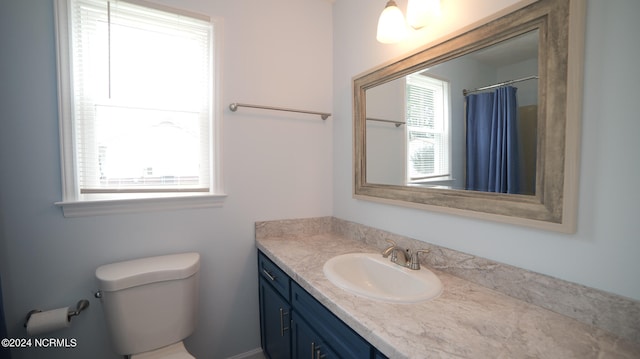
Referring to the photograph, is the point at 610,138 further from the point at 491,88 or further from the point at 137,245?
the point at 137,245

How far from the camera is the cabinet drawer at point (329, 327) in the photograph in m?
0.84

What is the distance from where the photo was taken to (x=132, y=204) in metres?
1.42

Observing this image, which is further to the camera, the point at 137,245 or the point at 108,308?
the point at 137,245

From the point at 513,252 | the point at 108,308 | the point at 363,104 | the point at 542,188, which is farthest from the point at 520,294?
the point at 108,308

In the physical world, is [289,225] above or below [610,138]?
below

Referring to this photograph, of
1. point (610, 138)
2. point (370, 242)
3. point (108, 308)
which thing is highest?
point (610, 138)

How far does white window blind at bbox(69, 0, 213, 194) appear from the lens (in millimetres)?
1336

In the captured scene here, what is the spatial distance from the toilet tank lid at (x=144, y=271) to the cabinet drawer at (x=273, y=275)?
1.25ft

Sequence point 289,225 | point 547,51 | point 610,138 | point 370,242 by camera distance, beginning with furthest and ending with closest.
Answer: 1. point 289,225
2. point 370,242
3. point 547,51
4. point 610,138

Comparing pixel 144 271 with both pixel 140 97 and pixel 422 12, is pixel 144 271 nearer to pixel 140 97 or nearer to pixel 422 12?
pixel 140 97

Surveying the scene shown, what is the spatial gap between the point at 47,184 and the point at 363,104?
5.54 feet

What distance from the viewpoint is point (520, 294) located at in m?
0.93

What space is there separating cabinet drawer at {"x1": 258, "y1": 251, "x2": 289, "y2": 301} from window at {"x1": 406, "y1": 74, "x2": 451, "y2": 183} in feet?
2.72

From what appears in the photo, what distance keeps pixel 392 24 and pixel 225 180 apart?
125 centimetres
